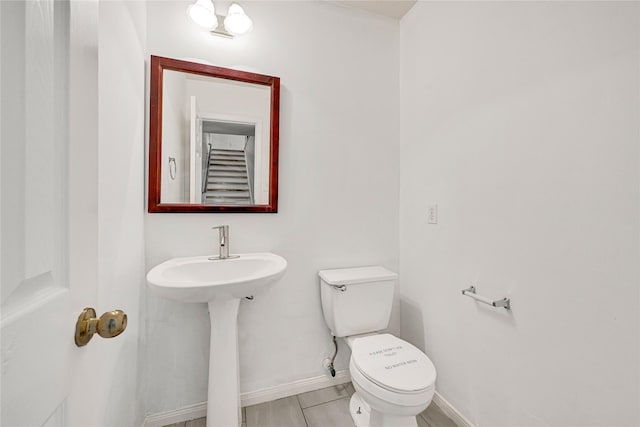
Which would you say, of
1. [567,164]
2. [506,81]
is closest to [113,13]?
[506,81]

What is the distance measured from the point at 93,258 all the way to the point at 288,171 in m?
1.17

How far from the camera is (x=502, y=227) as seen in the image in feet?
3.93

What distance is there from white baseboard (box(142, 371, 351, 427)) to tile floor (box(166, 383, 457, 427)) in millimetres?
23

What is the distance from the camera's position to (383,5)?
1.73 m

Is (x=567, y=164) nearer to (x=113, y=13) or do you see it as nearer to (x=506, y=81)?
(x=506, y=81)

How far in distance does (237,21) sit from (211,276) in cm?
130

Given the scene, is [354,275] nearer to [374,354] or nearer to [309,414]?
[374,354]

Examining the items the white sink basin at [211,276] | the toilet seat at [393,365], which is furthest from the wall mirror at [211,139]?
the toilet seat at [393,365]

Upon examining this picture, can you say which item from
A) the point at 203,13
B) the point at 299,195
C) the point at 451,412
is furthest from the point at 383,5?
the point at 451,412

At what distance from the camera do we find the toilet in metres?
1.06

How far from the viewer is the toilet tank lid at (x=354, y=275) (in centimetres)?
152

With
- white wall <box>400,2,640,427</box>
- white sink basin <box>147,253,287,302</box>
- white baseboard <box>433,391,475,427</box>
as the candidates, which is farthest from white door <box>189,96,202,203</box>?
white baseboard <box>433,391,475,427</box>

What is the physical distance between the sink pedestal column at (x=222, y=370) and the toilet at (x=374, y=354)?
540 millimetres

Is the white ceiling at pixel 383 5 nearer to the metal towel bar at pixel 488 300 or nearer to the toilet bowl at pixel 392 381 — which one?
the metal towel bar at pixel 488 300
